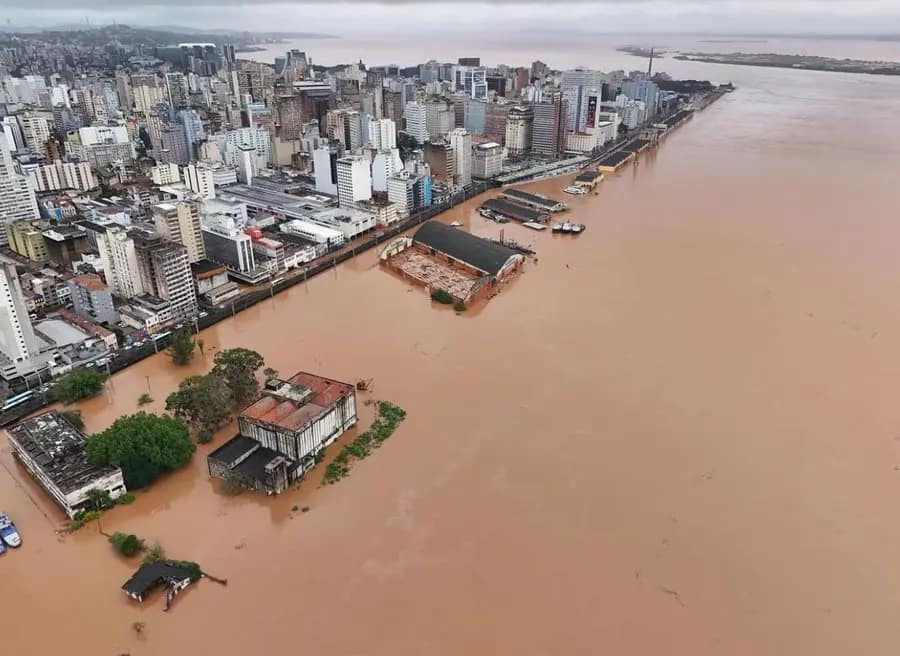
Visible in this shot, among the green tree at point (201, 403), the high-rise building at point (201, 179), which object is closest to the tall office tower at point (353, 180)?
the high-rise building at point (201, 179)

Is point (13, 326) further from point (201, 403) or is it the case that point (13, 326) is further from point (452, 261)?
point (452, 261)

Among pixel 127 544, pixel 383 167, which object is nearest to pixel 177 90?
pixel 383 167

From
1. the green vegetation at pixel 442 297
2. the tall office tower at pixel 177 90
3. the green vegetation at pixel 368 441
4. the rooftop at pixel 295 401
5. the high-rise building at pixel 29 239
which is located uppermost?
the tall office tower at pixel 177 90

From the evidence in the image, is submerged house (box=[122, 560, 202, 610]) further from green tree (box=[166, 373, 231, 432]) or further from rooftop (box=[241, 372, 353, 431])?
green tree (box=[166, 373, 231, 432])

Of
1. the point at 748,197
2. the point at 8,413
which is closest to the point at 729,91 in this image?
the point at 748,197

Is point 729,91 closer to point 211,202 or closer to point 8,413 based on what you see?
point 211,202

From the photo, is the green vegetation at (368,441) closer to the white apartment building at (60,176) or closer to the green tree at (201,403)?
the green tree at (201,403)

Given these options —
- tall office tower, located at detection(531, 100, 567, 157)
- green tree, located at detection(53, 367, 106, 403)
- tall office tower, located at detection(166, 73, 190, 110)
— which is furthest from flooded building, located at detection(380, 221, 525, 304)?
tall office tower, located at detection(166, 73, 190, 110)
